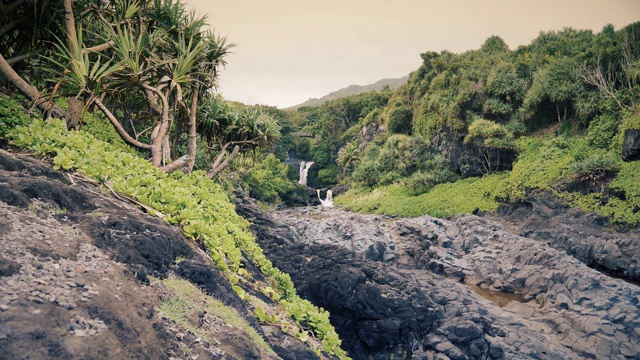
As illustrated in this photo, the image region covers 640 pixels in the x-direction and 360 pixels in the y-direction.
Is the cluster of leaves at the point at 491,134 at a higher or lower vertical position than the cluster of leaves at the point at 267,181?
higher

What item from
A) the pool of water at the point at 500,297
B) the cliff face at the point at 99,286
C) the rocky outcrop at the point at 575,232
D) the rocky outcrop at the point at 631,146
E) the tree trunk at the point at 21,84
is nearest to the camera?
the cliff face at the point at 99,286

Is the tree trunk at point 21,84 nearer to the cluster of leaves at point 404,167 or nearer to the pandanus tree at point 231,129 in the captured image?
the pandanus tree at point 231,129

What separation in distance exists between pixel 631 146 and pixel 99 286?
25.7 metres

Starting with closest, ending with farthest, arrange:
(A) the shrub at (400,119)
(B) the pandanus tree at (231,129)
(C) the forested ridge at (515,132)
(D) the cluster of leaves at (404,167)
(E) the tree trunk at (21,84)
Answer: (E) the tree trunk at (21,84)
(B) the pandanus tree at (231,129)
(C) the forested ridge at (515,132)
(D) the cluster of leaves at (404,167)
(A) the shrub at (400,119)

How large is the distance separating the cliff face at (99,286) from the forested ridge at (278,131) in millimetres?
900

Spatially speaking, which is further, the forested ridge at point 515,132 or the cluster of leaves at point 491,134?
the cluster of leaves at point 491,134

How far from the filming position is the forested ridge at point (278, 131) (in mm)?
6191

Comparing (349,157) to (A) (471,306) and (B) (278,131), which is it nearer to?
(B) (278,131)

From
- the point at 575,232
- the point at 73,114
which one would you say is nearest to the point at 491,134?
the point at 575,232

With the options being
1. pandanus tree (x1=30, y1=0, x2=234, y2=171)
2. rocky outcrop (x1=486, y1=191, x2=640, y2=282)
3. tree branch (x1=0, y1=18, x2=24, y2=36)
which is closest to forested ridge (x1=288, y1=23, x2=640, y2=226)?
rocky outcrop (x1=486, y1=191, x2=640, y2=282)

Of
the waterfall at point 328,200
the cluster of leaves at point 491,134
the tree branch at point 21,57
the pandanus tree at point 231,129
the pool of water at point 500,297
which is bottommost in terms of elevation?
the waterfall at point 328,200

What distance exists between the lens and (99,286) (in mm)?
2623

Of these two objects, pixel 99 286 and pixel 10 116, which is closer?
pixel 99 286

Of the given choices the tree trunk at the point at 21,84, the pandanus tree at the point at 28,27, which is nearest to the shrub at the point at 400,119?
the pandanus tree at the point at 28,27
